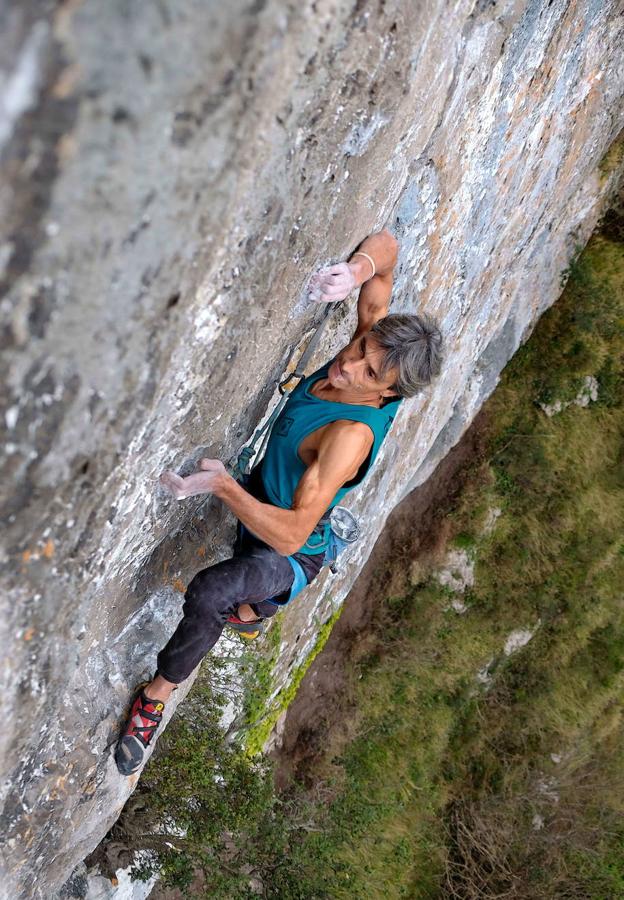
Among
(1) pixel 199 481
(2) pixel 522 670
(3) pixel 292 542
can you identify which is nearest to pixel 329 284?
(1) pixel 199 481

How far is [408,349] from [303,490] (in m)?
0.87

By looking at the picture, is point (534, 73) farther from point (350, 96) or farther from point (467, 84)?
point (350, 96)

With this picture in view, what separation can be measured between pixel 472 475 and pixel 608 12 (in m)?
5.74

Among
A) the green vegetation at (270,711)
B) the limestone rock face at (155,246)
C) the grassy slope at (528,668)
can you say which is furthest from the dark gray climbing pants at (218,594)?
the grassy slope at (528,668)

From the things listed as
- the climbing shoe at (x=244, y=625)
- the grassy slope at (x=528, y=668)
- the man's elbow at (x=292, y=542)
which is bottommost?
the grassy slope at (x=528, y=668)

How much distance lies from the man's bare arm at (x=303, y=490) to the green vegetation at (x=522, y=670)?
6.44 metres

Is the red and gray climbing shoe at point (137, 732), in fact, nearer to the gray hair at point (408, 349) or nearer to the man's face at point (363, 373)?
the man's face at point (363, 373)

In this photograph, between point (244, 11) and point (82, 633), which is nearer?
point (244, 11)

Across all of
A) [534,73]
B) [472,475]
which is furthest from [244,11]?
[472,475]

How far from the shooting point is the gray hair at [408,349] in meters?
3.38

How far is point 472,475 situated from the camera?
9.83m

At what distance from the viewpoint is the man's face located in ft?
11.3

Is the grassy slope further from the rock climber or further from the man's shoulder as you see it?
the man's shoulder

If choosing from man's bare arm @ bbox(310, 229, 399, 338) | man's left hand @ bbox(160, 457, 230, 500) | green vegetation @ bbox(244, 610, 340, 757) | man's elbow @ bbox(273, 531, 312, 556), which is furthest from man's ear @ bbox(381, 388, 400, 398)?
green vegetation @ bbox(244, 610, 340, 757)
